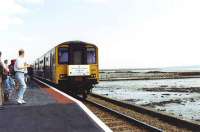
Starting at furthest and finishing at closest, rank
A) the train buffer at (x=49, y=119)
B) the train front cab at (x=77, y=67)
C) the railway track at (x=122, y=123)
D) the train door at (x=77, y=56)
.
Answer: the train door at (x=77, y=56), the train front cab at (x=77, y=67), the railway track at (x=122, y=123), the train buffer at (x=49, y=119)

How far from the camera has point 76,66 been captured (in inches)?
899

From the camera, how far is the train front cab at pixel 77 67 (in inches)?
898

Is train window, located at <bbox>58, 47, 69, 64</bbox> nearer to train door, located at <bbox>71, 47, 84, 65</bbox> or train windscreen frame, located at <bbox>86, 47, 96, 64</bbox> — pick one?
train door, located at <bbox>71, 47, 84, 65</bbox>

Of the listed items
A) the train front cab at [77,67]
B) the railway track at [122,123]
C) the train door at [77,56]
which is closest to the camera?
the railway track at [122,123]

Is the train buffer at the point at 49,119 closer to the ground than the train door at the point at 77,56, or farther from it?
closer to the ground

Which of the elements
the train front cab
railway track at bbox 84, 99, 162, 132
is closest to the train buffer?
railway track at bbox 84, 99, 162, 132

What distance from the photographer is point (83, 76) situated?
896 inches

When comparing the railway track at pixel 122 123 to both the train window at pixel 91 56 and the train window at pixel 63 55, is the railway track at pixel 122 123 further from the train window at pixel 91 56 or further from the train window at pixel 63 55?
the train window at pixel 63 55

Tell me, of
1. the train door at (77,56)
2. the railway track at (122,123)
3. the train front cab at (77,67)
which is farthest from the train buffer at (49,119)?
the train door at (77,56)

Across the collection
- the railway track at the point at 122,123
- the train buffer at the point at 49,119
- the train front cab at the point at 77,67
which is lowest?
the railway track at the point at 122,123

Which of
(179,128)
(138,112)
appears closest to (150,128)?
(179,128)

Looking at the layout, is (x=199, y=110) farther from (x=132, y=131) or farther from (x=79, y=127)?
(x=79, y=127)

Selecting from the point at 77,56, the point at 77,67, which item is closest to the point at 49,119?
the point at 77,67

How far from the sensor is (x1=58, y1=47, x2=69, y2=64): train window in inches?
915
